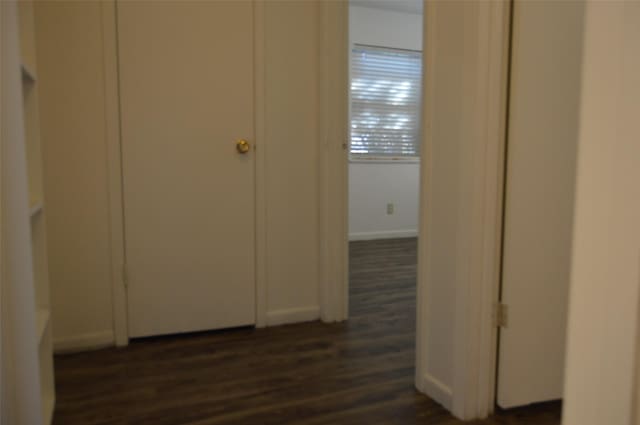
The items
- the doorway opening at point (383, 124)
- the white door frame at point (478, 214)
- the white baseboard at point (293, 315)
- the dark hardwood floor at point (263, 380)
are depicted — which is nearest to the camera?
the white door frame at point (478, 214)

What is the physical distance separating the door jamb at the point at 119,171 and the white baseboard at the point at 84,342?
41 millimetres

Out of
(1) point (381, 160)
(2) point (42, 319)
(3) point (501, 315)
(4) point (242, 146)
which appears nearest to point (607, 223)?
(3) point (501, 315)

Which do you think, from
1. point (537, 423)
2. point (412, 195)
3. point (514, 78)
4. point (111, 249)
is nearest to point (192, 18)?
point (111, 249)

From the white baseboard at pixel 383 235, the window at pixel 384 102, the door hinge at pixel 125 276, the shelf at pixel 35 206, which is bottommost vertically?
the white baseboard at pixel 383 235

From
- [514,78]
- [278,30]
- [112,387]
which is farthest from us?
[278,30]

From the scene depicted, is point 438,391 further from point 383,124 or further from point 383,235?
point 383,124

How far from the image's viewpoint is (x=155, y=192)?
2270mm

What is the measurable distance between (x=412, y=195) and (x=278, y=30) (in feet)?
11.1

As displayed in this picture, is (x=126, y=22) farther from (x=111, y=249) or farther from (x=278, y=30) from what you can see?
(x=111, y=249)

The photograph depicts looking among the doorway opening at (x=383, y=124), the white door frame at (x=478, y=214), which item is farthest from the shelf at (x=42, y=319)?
the doorway opening at (x=383, y=124)

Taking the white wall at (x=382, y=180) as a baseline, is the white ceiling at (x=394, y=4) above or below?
above

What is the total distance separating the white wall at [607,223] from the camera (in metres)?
0.43

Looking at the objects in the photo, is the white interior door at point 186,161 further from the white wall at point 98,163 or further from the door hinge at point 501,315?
the door hinge at point 501,315

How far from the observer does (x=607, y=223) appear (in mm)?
450
